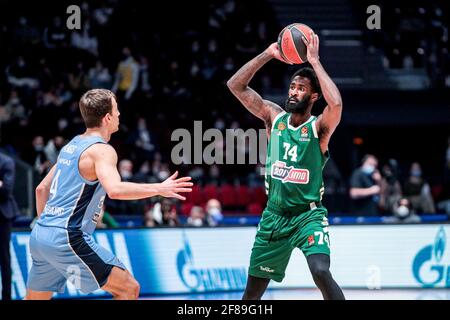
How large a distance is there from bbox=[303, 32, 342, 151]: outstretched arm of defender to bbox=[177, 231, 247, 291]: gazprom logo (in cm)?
483

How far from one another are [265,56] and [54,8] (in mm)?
11516

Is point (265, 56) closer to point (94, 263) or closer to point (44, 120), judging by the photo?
point (94, 263)

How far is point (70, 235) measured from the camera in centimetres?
599

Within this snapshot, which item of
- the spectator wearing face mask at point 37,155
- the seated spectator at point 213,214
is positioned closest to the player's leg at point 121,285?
the seated spectator at point 213,214

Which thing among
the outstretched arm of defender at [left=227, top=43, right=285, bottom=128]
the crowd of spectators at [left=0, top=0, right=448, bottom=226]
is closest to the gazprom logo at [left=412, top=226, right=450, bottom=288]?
the crowd of spectators at [left=0, top=0, right=448, bottom=226]

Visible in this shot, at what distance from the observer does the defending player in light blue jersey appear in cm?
595

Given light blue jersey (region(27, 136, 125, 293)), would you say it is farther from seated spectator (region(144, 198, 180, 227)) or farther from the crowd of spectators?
the crowd of spectators

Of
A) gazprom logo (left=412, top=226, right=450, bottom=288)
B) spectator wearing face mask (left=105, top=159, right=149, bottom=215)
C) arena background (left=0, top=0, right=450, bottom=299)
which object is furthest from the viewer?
arena background (left=0, top=0, right=450, bottom=299)

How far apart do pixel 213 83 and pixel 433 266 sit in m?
7.31

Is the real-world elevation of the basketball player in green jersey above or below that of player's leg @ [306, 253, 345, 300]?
above

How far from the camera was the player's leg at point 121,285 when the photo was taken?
5.92 metres

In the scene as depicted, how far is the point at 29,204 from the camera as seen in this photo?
1329 centimetres

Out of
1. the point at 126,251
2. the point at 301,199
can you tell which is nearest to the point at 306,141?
the point at 301,199

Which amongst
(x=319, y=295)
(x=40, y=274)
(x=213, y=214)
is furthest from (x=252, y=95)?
(x=213, y=214)
